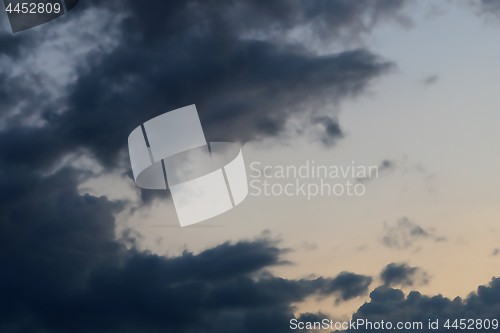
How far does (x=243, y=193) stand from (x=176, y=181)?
10392 millimetres

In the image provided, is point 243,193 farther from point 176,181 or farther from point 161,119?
point 161,119

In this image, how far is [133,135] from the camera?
53.7 meters

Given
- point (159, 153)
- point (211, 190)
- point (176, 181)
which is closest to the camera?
point (159, 153)

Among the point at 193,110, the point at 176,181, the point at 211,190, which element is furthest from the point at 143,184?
the point at 193,110

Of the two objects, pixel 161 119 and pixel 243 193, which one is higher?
pixel 161 119

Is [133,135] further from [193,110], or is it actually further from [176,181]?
[176,181]

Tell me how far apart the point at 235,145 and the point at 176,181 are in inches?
402

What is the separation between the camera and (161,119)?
174ft

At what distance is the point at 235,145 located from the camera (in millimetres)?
60688

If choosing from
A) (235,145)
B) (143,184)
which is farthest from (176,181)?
(235,145)

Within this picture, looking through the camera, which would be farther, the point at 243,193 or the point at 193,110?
the point at 243,193

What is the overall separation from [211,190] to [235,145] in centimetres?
709

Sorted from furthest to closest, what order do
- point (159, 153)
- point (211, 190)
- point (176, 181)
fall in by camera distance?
point (176, 181), point (211, 190), point (159, 153)

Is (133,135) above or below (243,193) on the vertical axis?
above
